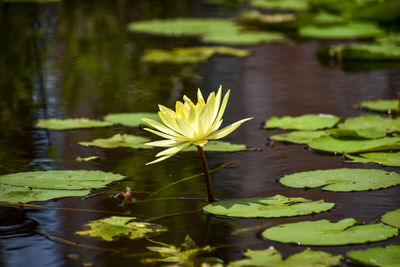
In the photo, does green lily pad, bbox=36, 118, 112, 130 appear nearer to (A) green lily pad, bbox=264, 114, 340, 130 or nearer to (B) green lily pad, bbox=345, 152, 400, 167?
(A) green lily pad, bbox=264, 114, 340, 130

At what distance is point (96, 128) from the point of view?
119 inches

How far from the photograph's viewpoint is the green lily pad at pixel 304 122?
2.87m

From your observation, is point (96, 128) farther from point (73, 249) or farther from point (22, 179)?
point (73, 249)

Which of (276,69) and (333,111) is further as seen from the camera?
(276,69)

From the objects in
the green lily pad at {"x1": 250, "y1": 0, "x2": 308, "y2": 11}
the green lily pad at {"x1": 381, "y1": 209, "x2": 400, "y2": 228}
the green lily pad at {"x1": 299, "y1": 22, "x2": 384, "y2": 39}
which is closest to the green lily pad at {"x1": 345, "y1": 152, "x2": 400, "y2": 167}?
the green lily pad at {"x1": 381, "y1": 209, "x2": 400, "y2": 228}

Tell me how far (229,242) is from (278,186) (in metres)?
0.48

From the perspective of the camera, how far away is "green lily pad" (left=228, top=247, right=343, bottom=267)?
1.53m

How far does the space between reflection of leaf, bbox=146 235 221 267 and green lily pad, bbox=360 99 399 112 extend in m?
1.73

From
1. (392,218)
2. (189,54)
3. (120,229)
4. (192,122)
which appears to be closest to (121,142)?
(192,122)

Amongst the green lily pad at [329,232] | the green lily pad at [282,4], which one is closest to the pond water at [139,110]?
the green lily pad at [329,232]

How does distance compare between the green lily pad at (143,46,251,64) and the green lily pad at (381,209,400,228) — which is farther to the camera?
the green lily pad at (143,46,251,64)

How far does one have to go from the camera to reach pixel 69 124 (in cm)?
304

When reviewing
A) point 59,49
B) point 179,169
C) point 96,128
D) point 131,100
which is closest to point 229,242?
point 179,169

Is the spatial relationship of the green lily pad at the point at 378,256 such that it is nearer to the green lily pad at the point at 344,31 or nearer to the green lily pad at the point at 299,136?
the green lily pad at the point at 299,136
